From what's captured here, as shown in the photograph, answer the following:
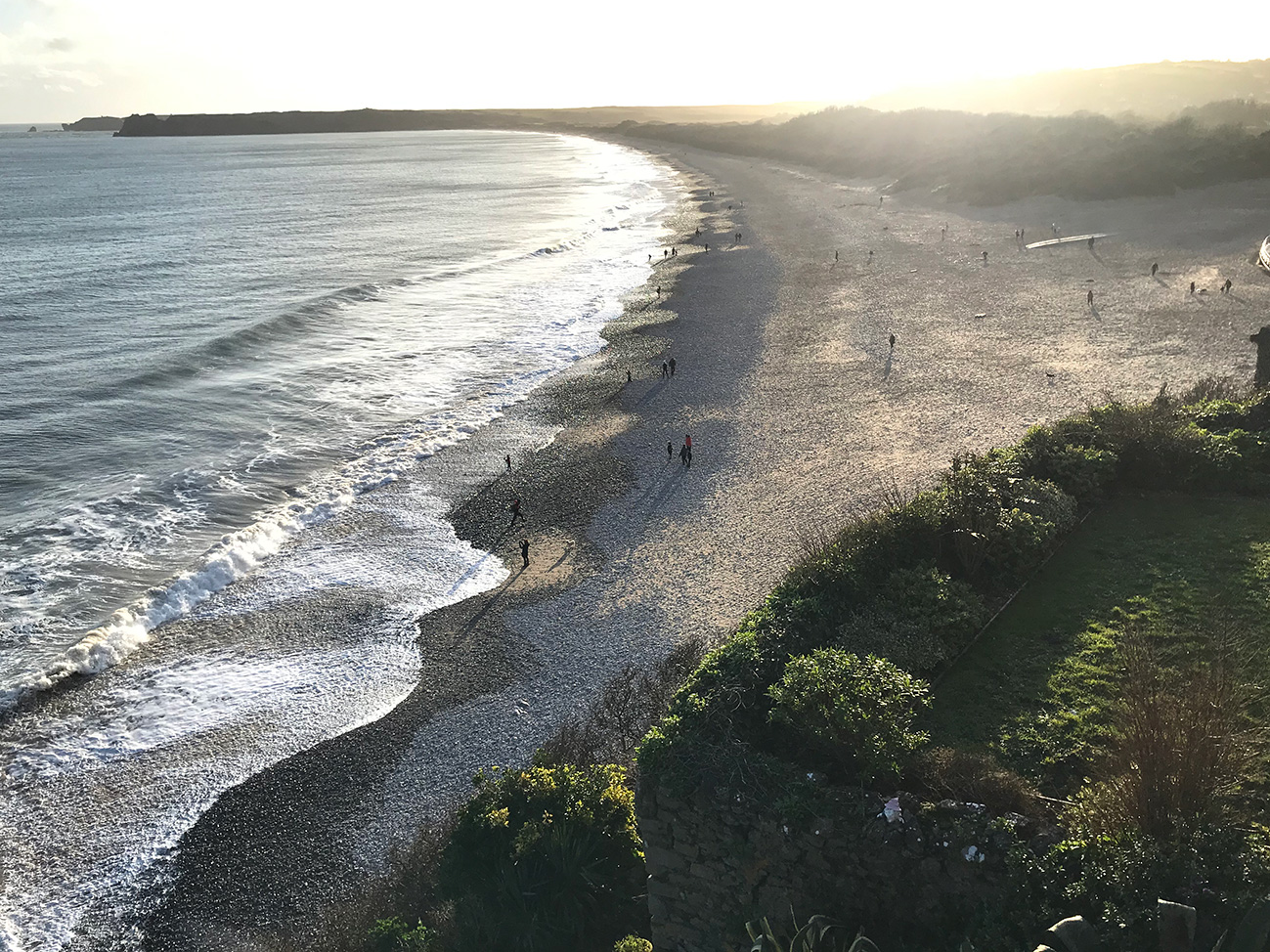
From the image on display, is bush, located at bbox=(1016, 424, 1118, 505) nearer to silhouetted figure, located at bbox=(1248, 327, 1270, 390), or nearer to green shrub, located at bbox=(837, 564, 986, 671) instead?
green shrub, located at bbox=(837, 564, 986, 671)

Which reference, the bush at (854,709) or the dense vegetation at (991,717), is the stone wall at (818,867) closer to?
the dense vegetation at (991,717)

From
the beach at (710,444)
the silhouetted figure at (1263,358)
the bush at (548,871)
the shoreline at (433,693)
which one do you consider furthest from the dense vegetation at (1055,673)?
the shoreline at (433,693)

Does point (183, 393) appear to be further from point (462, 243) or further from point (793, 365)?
point (462, 243)

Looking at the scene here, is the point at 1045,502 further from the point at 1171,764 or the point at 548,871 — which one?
the point at 548,871

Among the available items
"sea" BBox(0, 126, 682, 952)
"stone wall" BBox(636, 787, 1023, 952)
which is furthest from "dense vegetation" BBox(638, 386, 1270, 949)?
"sea" BBox(0, 126, 682, 952)

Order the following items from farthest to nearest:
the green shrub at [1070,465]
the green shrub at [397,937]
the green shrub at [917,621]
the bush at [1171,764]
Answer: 1. the green shrub at [1070,465]
2. the green shrub at [917,621]
3. the green shrub at [397,937]
4. the bush at [1171,764]

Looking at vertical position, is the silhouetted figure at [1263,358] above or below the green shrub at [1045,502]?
above

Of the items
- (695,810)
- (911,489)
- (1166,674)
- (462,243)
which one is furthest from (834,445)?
(462,243)
